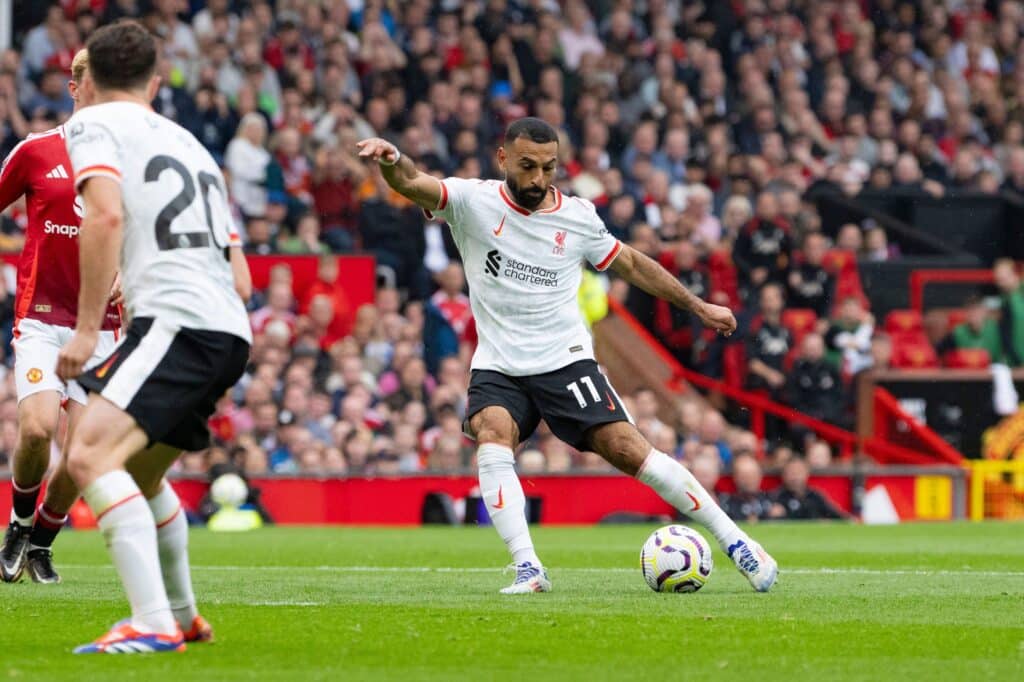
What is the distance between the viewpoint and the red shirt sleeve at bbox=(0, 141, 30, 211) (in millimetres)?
10156

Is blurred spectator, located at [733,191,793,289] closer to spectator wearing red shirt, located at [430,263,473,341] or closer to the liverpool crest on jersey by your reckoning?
spectator wearing red shirt, located at [430,263,473,341]

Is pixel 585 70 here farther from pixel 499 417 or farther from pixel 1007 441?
pixel 499 417

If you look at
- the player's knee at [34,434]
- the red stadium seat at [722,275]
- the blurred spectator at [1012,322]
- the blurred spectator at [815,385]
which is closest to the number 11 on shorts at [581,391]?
the player's knee at [34,434]

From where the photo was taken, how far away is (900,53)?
28516 mm

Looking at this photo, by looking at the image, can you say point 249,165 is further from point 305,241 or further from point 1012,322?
point 1012,322

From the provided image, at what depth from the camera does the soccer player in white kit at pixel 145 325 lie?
6.66 meters

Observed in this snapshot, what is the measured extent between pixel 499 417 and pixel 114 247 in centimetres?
360

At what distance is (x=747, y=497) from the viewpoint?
66.4 feet

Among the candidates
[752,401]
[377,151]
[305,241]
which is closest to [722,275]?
[752,401]

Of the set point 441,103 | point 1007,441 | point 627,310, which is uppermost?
point 441,103

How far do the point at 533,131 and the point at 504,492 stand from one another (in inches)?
72.7

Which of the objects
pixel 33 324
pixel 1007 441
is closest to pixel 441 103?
pixel 1007 441

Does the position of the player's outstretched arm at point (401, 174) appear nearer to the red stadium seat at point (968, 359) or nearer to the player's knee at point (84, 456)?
the player's knee at point (84, 456)

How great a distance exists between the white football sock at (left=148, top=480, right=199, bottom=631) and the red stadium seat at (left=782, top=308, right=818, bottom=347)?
1627cm
